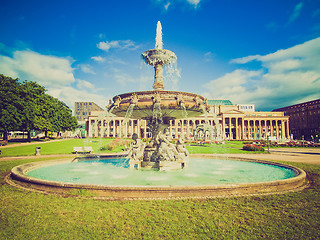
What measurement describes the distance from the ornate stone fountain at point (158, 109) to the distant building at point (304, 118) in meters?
98.3

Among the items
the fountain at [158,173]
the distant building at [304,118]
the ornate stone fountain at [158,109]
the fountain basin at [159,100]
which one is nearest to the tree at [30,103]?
the fountain at [158,173]

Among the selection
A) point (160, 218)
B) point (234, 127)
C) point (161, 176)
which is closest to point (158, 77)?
point (161, 176)

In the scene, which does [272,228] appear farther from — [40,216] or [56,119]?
[56,119]

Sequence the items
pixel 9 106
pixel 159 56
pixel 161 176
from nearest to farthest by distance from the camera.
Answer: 1. pixel 161 176
2. pixel 159 56
3. pixel 9 106

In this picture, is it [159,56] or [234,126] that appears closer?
[159,56]

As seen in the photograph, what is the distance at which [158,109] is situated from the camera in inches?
398

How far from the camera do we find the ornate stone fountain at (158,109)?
9688 mm

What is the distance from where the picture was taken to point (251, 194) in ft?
20.6

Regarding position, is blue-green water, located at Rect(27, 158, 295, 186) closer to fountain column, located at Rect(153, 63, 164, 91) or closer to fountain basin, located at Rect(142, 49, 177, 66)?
fountain column, located at Rect(153, 63, 164, 91)

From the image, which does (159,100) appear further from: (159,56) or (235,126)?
(235,126)

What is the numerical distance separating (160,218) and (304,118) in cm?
12956

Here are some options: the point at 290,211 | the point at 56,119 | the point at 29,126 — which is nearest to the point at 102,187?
the point at 290,211

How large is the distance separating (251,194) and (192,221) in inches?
115

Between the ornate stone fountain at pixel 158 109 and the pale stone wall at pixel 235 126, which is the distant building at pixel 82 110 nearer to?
the pale stone wall at pixel 235 126
